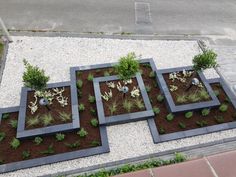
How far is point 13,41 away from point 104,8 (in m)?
4.71

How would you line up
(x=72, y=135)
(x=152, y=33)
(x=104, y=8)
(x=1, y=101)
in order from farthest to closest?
1. (x=104, y=8)
2. (x=152, y=33)
3. (x=1, y=101)
4. (x=72, y=135)

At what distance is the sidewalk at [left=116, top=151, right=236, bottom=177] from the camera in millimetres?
2838

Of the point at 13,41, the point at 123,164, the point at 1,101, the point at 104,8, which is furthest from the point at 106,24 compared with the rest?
the point at 123,164

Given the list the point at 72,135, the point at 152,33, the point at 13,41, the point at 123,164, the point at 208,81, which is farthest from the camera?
the point at 152,33

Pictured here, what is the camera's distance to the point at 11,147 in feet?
21.9

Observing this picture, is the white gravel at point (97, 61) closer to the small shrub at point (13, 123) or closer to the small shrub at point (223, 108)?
the small shrub at point (223, 108)

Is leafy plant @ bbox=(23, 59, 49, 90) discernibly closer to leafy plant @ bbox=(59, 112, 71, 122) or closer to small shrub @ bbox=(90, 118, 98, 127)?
leafy plant @ bbox=(59, 112, 71, 122)

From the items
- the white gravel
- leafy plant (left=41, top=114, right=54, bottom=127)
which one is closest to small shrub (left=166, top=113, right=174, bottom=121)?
the white gravel

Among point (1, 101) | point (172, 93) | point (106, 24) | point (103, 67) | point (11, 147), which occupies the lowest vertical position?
point (11, 147)

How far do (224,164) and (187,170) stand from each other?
484 mm

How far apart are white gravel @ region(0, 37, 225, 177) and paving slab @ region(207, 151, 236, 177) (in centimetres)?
400

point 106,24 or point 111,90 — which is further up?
point 106,24

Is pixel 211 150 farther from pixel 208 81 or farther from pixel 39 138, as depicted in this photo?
pixel 39 138

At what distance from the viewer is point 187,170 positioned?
9.45ft
